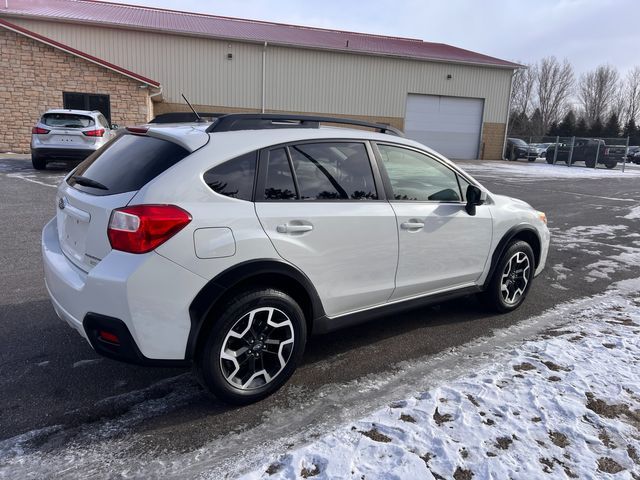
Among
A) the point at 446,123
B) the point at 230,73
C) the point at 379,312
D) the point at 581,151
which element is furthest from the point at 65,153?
the point at 581,151

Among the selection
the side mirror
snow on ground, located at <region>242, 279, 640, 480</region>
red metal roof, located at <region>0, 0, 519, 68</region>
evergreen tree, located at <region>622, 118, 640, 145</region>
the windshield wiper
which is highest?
red metal roof, located at <region>0, 0, 519, 68</region>

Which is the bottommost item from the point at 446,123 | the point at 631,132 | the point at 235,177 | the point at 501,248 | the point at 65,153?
the point at 501,248

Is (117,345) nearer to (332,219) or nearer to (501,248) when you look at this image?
(332,219)

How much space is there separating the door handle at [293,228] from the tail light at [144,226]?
55 centimetres

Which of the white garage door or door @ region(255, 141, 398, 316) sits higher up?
the white garage door

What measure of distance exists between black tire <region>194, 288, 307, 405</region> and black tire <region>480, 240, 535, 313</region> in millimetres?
2116

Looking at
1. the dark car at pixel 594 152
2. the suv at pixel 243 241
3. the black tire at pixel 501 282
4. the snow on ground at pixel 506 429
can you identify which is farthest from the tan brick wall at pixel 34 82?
the dark car at pixel 594 152

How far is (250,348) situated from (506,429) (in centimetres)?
151

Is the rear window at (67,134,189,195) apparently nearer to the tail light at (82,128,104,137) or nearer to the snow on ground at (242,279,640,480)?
the snow on ground at (242,279,640,480)

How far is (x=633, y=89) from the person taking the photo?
238 ft

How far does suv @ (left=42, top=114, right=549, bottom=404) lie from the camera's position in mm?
2633

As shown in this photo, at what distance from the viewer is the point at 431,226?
3.78m

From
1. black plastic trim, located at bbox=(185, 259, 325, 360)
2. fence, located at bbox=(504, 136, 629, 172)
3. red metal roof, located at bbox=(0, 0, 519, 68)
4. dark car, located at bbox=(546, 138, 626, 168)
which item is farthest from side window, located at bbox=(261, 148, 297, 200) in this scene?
dark car, located at bbox=(546, 138, 626, 168)

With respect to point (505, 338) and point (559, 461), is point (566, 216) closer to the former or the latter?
point (505, 338)
